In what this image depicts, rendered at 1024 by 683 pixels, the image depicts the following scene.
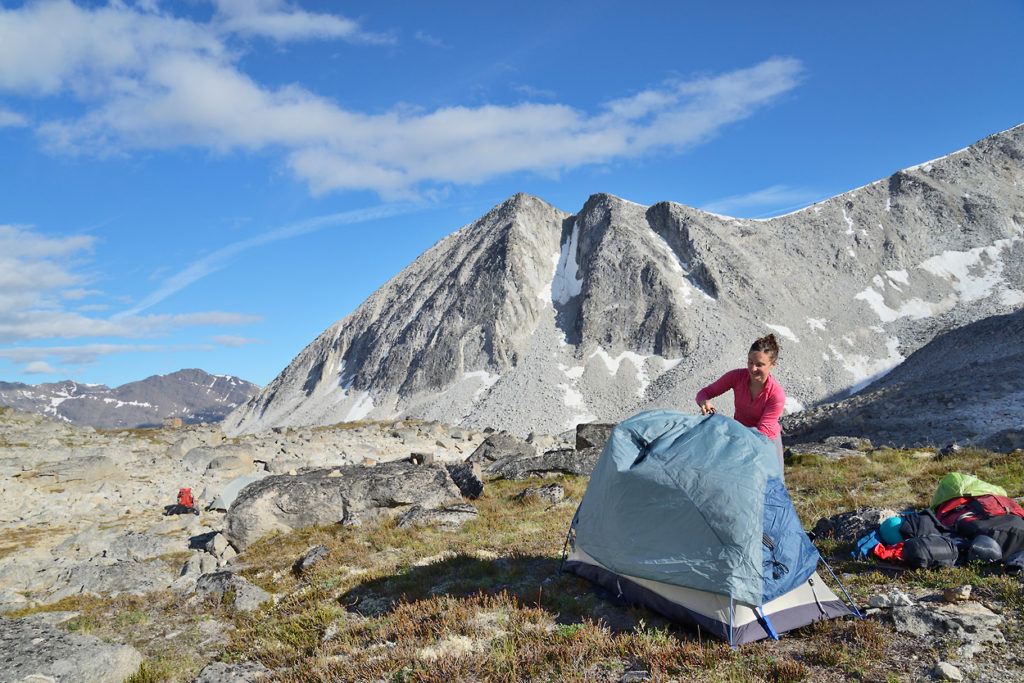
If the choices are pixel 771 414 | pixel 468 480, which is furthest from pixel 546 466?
pixel 771 414

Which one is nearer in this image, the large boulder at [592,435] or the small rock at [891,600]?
the small rock at [891,600]

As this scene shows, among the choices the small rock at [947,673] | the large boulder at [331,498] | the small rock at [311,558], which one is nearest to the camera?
the small rock at [947,673]

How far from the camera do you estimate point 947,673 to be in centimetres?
465

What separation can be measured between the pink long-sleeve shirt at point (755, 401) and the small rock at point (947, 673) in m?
2.83

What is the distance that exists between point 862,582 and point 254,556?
41.5 ft

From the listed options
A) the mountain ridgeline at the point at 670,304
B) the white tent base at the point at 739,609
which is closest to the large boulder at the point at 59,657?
the white tent base at the point at 739,609

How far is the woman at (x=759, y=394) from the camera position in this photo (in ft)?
23.4

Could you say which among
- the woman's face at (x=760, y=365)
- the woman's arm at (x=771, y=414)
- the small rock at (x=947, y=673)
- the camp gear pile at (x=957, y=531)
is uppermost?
the woman's face at (x=760, y=365)

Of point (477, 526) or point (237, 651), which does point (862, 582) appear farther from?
point (237, 651)

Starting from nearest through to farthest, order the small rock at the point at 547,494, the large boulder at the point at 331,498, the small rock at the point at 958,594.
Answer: the small rock at the point at 958,594 → the large boulder at the point at 331,498 → the small rock at the point at 547,494

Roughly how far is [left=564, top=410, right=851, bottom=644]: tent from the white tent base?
1cm

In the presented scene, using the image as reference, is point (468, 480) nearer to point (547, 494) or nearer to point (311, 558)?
point (547, 494)

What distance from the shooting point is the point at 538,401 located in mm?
81250

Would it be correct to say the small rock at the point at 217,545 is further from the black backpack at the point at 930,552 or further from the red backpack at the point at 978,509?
the red backpack at the point at 978,509
